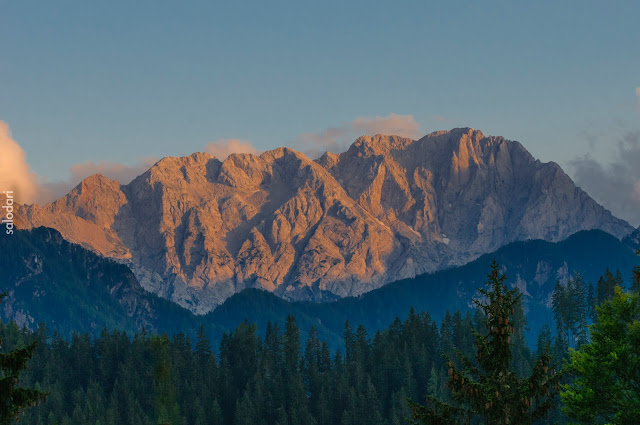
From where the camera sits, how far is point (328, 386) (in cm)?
18150

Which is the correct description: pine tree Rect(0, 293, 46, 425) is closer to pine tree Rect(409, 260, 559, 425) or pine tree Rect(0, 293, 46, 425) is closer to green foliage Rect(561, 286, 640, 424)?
pine tree Rect(409, 260, 559, 425)

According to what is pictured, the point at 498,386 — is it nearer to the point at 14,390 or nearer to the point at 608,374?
the point at 608,374

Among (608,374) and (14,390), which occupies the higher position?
(608,374)

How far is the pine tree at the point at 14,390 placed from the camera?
39.4m

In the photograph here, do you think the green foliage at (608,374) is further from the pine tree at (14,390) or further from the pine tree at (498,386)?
the pine tree at (14,390)

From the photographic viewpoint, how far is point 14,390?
39688 millimetres

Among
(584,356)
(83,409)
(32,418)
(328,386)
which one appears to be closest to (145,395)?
(83,409)

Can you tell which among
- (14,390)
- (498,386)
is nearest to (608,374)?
(498,386)

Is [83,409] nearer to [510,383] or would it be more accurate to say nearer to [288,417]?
[288,417]

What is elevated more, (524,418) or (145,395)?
(145,395)

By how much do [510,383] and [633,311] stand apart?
13087 mm

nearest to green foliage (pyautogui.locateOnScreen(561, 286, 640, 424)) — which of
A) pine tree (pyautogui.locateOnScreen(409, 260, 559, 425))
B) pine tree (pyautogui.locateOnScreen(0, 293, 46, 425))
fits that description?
pine tree (pyautogui.locateOnScreen(409, 260, 559, 425))

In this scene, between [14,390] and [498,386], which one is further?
[498,386]

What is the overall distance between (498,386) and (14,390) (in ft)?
70.3
